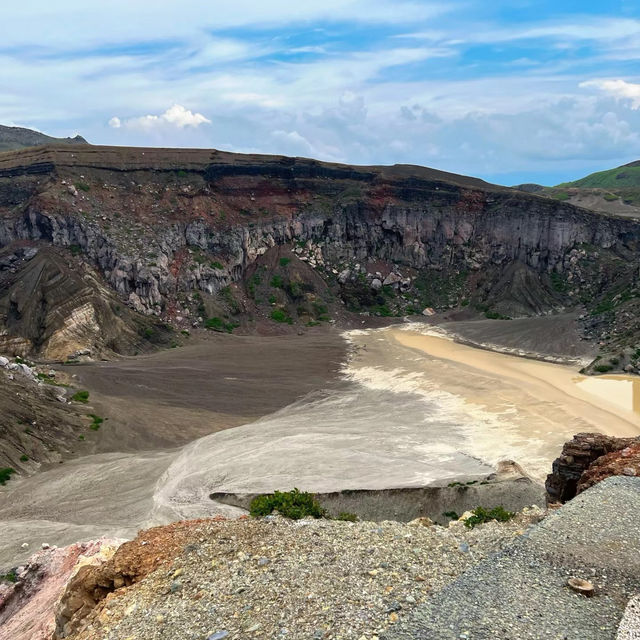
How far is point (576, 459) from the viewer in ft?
64.6

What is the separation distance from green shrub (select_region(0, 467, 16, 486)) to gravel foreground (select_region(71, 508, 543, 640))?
2432 cm

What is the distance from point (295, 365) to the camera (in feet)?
196

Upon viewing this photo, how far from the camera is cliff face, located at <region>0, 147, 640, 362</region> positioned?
77.0 metres

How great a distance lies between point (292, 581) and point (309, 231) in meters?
84.7

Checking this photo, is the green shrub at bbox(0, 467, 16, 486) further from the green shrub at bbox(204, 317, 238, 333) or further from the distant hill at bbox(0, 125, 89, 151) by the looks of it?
the distant hill at bbox(0, 125, 89, 151)

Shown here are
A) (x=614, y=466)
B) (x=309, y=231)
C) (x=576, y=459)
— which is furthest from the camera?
(x=309, y=231)

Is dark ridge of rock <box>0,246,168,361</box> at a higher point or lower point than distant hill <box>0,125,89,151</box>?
lower

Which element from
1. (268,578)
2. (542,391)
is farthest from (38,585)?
(542,391)

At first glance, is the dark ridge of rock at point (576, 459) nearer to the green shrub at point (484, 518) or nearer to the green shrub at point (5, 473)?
the green shrub at point (484, 518)

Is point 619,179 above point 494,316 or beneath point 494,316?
above

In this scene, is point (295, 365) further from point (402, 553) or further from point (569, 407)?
point (402, 553)

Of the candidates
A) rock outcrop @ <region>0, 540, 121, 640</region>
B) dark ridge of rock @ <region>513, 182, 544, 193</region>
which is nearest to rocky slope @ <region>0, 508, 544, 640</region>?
rock outcrop @ <region>0, 540, 121, 640</region>

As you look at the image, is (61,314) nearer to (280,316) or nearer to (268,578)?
(280,316)

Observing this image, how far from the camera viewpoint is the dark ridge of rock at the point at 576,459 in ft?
62.8
